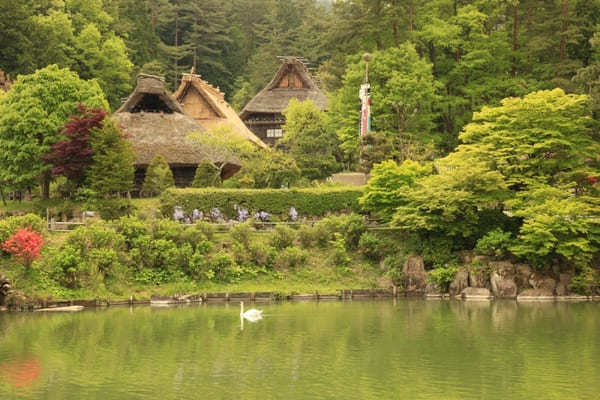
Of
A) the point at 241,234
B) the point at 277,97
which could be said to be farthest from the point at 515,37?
the point at 277,97

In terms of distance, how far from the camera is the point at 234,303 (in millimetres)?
42438

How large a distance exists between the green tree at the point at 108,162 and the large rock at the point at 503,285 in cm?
2024

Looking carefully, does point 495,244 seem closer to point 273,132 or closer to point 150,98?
point 150,98

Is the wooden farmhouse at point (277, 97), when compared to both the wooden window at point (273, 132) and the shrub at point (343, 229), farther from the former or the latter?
the shrub at point (343, 229)

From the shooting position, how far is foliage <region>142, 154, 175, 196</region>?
52.6m

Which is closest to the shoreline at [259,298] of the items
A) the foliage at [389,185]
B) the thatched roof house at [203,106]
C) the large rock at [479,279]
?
the large rock at [479,279]

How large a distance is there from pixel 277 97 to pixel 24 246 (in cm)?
4307

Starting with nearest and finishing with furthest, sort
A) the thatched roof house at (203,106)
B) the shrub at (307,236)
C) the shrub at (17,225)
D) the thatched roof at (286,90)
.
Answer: the shrub at (17,225)
the shrub at (307,236)
the thatched roof house at (203,106)
the thatched roof at (286,90)

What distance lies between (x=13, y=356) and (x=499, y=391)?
1531 cm

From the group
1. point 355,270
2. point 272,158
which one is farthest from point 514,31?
point 355,270

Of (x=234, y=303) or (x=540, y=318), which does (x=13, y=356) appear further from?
(x=540, y=318)

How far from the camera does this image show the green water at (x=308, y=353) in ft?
80.2

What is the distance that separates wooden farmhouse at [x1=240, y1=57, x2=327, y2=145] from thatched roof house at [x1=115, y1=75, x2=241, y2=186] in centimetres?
1990

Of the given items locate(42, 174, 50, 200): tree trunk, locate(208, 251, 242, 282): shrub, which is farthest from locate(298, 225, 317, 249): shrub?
locate(42, 174, 50, 200): tree trunk
